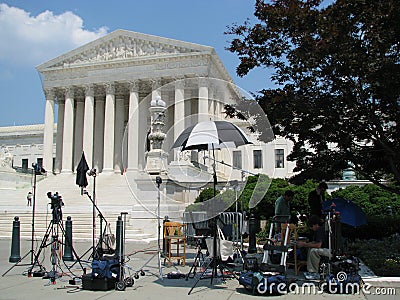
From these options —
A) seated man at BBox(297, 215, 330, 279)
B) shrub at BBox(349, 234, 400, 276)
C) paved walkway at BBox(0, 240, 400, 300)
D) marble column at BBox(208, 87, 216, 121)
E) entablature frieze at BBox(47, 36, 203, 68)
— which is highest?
entablature frieze at BBox(47, 36, 203, 68)

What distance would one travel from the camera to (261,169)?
953 centimetres

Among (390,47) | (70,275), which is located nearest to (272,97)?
(390,47)

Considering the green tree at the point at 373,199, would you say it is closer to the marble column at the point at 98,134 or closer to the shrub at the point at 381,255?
the shrub at the point at 381,255

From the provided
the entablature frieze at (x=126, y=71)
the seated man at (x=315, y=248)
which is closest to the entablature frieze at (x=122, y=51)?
the entablature frieze at (x=126, y=71)

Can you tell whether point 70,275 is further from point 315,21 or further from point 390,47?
point 390,47

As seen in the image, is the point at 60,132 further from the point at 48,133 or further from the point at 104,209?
the point at 104,209

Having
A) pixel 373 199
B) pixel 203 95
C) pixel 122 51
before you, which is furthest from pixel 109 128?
pixel 203 95

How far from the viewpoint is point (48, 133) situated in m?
53.5

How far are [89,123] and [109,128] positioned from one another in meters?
2.71

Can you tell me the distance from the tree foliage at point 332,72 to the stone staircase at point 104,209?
15.9 ft

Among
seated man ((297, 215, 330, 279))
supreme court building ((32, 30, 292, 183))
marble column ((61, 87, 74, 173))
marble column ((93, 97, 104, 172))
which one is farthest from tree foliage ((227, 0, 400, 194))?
marble column ((93, 97, 104, 172))

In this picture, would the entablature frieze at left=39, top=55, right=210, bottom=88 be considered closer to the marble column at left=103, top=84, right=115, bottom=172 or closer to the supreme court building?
the supreme court building

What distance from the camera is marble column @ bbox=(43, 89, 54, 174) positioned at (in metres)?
52.7

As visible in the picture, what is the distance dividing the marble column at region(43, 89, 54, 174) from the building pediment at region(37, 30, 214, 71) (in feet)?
12.5
